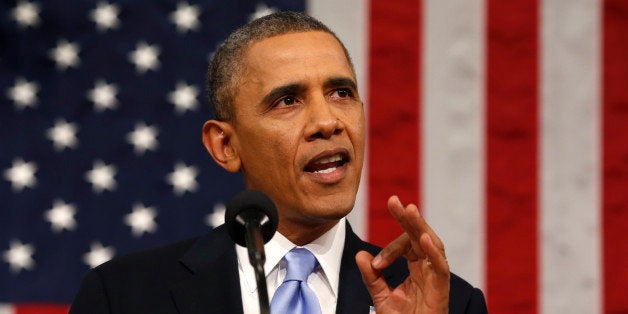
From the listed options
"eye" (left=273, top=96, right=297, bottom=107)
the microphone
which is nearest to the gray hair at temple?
"eye" (left=273, top=96, right=297, bottom=107)

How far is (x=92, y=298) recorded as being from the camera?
165cm

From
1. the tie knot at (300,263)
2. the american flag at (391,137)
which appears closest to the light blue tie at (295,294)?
the tie knot at (300,263)

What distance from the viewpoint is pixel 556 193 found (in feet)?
8.54

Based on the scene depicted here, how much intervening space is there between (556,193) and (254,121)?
4.06 feet

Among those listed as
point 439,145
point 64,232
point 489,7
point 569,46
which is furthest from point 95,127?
point 569,46

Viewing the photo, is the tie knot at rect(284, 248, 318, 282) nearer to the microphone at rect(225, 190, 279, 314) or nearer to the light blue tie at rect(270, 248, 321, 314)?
the light blue tie at rect(270, 248, 321, 314)

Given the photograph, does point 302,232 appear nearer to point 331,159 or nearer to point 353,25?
point 331,159

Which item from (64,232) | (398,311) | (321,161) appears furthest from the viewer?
(64,232)

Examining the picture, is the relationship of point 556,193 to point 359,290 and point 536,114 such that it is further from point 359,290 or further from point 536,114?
point 359,290

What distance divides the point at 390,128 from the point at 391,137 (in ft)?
0.08

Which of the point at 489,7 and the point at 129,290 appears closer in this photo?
the point at 129,290

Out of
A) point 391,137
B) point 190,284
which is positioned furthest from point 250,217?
point 391,137

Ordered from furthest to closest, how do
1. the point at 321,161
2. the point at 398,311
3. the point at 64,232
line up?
the point at 64,232, the point at 321,161, the point at 398,311

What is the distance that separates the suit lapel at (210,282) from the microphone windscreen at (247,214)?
1.40 feet
